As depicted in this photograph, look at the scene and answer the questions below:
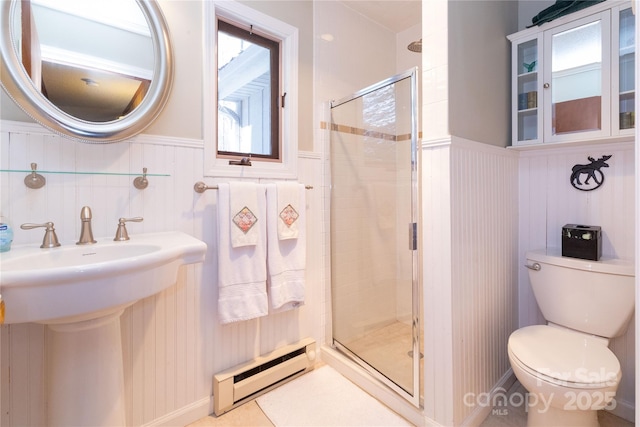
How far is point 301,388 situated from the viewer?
1700 millimetres

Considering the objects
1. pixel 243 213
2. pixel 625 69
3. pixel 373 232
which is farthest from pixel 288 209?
pixel 625 69

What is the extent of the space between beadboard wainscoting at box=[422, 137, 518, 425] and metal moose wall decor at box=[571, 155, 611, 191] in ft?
1.50

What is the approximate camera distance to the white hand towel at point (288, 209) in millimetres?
1609

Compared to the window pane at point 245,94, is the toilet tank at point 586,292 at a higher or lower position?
lower

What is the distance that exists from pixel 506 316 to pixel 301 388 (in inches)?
49.1

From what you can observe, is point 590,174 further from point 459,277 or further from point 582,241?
point 459,277

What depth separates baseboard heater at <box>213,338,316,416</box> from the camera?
1.50 m

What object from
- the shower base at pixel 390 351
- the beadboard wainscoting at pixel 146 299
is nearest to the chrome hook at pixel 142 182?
the beadboard wainscoting at pixel 146 299

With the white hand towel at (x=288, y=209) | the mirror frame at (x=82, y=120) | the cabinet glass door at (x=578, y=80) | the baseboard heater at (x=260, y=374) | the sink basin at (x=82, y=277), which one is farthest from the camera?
the white hand towel at (x=288, y=209)

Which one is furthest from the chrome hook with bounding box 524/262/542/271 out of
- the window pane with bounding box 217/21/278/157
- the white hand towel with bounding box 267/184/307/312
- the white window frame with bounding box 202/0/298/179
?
the window pane with bounding box 217/21/278/157

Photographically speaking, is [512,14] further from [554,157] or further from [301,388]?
[301,388]

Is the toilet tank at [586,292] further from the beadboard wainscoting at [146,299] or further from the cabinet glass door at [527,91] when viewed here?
the beadboard wainscoting at [146,299]

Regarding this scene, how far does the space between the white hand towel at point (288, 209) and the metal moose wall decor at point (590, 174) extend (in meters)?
1.51

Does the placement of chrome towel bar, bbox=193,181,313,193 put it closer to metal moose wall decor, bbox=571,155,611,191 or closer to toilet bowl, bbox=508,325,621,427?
toilet bowl, bbox=508,325,621,427
